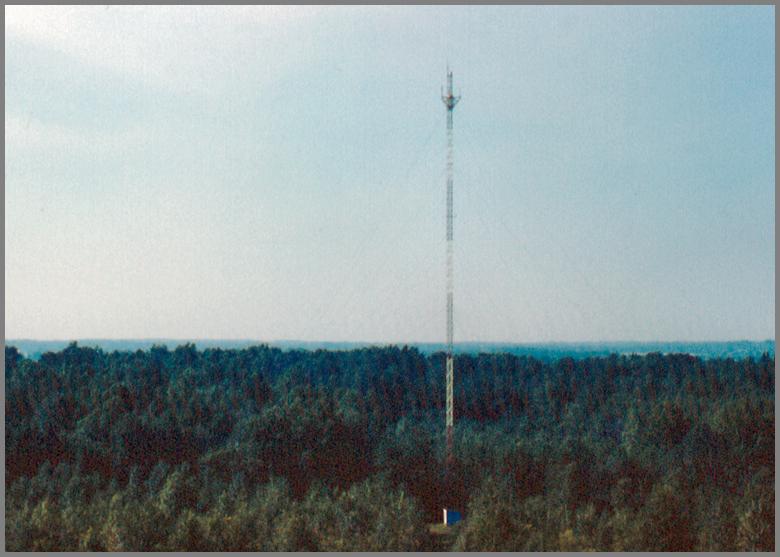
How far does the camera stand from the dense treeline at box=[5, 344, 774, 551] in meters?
14.8

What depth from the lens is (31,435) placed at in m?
24.7

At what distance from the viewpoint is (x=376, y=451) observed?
76.4 ft

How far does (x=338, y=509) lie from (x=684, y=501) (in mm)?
6854

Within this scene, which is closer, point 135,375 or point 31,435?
point 31,435

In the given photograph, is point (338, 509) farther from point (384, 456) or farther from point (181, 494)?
point (384, 456)

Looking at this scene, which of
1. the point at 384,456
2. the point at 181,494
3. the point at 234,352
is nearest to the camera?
the point at 181,494

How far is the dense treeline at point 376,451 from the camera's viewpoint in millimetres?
14820

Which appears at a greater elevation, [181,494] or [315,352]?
[315,352]

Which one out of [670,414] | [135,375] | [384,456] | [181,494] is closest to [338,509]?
[181,494]

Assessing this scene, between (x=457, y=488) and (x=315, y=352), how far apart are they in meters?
15.7

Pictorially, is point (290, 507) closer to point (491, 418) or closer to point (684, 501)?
point (684, 501)

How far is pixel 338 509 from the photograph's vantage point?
1603cm

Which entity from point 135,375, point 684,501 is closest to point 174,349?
point 135,375

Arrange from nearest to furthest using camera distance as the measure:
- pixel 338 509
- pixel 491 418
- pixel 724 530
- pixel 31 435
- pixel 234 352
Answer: pixel 724 530 < pixel 338 509 < pixel 31 435 < pixel 491 418 < pixel 234 352
